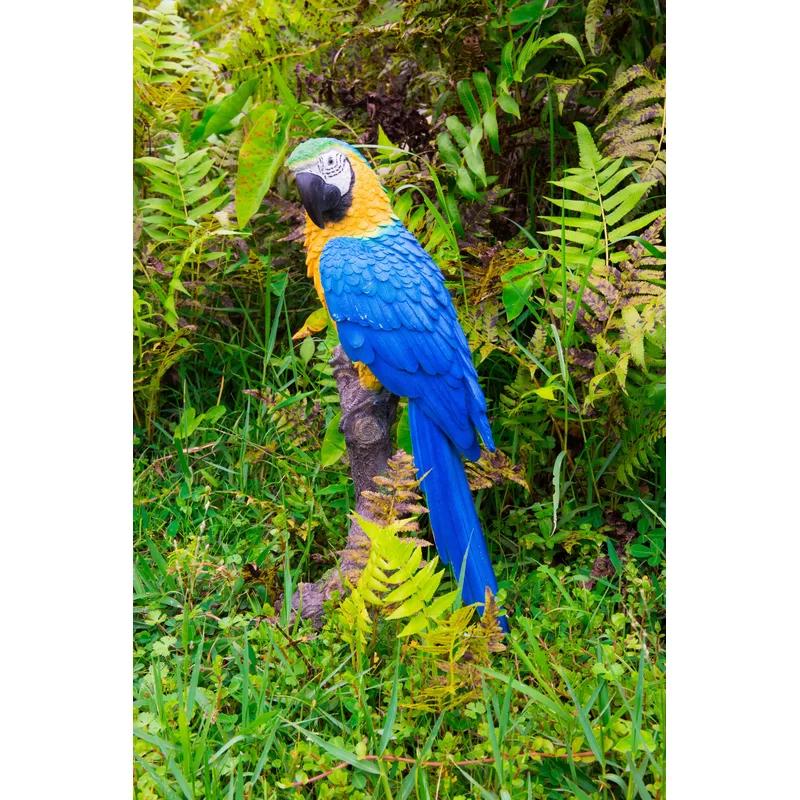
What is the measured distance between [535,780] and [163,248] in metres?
1.29

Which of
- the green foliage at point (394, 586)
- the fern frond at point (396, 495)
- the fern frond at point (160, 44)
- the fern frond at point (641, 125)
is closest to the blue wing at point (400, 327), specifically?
the fern frond at point (396, 495)

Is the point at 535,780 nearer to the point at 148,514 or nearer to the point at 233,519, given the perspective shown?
the point at 233,519

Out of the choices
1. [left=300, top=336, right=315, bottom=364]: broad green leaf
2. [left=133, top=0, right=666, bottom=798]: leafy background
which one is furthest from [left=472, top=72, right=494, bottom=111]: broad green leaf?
[left=300, top=336, right=315, bottom=364]: broad green leaf

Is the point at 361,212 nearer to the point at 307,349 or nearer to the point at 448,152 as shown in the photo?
the point at 448,152

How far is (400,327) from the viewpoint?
1.32 metres

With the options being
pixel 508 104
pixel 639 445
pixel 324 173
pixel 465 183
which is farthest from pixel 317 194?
pixel 639 445

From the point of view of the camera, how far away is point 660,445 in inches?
60.4

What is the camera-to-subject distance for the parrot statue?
132cm

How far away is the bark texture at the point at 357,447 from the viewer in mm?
1403

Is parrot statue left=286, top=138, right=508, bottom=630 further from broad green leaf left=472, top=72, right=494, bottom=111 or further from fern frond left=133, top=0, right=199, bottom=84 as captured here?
fern frond left=133, top=0, right=199, bottom=84

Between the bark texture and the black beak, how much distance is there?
238 mm

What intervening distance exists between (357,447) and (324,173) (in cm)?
43

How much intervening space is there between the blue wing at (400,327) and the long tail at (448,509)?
2 centimetres
